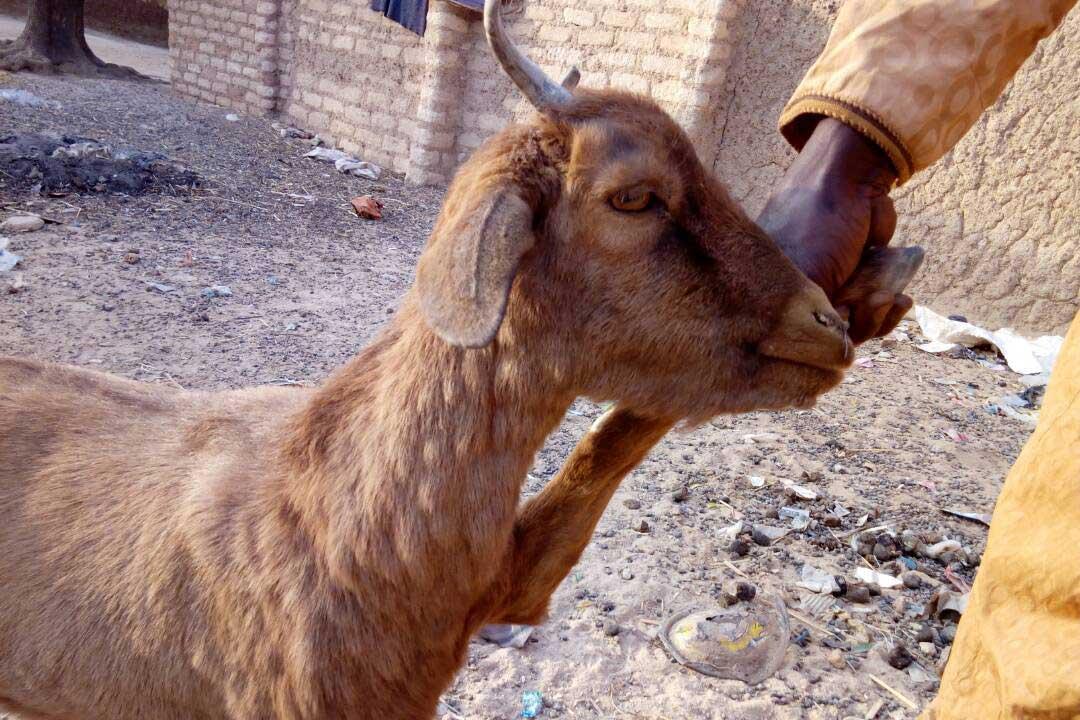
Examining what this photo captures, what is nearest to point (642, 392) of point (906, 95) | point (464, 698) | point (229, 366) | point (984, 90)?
point (906, 95)

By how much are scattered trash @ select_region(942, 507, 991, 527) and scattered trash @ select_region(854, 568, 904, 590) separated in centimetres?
80

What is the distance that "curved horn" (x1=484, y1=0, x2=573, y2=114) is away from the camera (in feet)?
5.66

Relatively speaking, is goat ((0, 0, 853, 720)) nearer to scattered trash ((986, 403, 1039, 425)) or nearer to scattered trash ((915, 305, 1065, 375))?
scattered trash ((986, 403, 1039, 425))

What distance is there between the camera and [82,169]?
7539mm

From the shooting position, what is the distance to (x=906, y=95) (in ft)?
6.95

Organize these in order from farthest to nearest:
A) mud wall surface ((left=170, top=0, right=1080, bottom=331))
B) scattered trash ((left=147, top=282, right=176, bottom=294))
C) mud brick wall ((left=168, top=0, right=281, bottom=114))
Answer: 1. mud brick wall ((left=168, top=0, right=281, bottom=114))
2. mud wall surface ((left=170, top=0, right=1080, bottom=331))
3. scattered trash ((left=147, top=282, right=176, bottom=294))

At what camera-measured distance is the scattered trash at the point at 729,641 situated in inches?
121

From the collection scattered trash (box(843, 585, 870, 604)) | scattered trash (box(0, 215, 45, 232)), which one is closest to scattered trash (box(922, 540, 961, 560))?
scattered trash (box(843, 585, 870, 604))

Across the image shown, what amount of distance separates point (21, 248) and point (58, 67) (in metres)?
11.7

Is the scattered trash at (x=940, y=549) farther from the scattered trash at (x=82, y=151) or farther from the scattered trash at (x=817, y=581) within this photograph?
the scattered trash at (x=82, y=151)

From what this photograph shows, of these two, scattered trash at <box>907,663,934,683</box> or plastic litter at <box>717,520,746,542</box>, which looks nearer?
scattered trash at <box>907,663,934,683</box>

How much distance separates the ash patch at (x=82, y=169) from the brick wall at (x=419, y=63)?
2.80m

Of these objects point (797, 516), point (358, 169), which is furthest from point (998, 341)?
point (358, 169)

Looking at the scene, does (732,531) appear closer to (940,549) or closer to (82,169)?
(940,549)
